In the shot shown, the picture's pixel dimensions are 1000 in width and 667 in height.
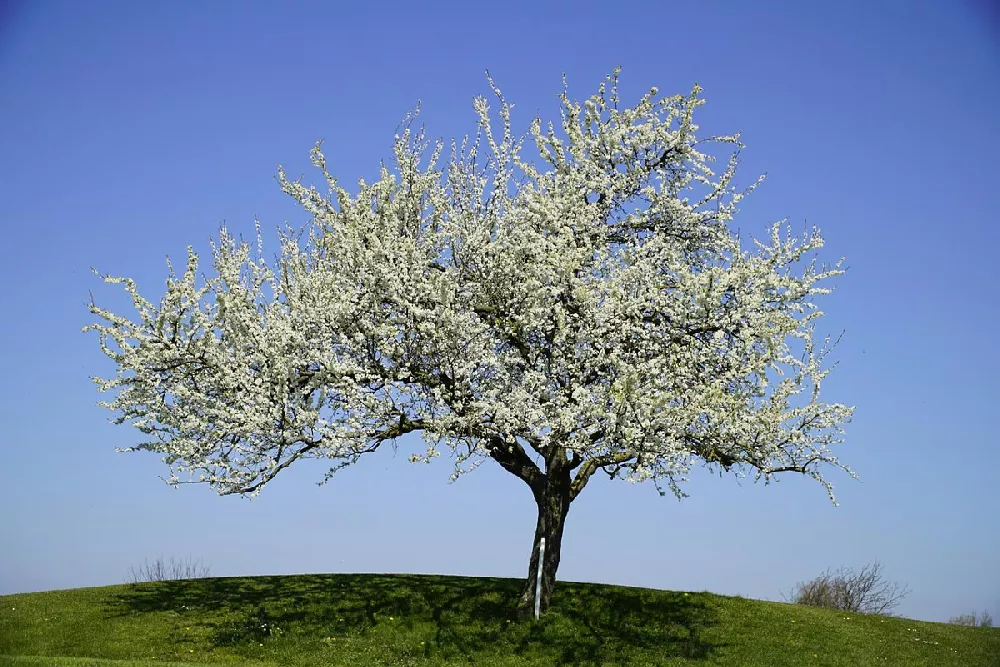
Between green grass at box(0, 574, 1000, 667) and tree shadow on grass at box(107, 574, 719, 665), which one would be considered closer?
green grass at box(0, 574, 1000, 667)

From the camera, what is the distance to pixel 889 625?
27891 mm

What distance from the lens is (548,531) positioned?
24562 millimetres

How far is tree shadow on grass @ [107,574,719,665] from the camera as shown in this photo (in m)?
23.2

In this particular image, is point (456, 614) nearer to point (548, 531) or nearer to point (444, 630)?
point (444, 630)

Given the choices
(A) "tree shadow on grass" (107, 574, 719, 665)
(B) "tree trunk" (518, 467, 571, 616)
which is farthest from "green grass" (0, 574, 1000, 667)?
(B) "tree trunk" (518, 467, 571, 616)

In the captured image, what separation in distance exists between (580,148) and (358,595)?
14443 mm

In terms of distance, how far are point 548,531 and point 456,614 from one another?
3.51m

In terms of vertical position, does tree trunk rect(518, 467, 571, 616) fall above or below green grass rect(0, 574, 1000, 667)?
above

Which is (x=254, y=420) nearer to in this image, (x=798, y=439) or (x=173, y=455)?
(x=173, y=455)

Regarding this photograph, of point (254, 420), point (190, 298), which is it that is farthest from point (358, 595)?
point (190, 298)

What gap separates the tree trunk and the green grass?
61 centimetres

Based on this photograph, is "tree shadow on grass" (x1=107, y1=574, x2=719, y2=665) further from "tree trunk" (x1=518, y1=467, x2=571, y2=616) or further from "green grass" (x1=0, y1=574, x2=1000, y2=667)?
"tree trunk" (x1=518, y1=467, x2=571, y2=616)

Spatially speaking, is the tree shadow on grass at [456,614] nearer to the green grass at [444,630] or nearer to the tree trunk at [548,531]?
the green grass at [444,630]

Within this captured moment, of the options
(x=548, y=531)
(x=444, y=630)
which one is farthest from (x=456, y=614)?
(x=548, y=531)
